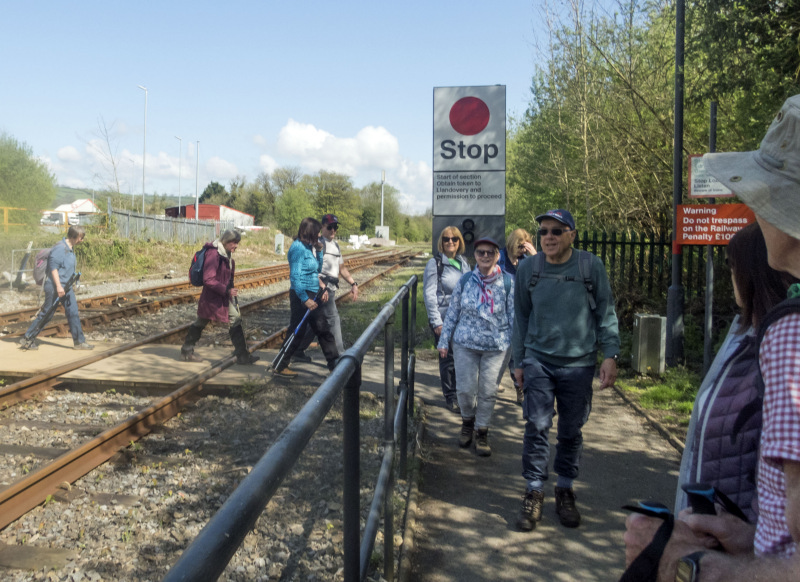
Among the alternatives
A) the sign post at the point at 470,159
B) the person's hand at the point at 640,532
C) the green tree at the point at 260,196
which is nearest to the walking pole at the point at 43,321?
the sign post at the point at 470,159

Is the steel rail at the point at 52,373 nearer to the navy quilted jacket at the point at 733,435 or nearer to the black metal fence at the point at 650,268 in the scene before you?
the black metal fence at the point at 650,268

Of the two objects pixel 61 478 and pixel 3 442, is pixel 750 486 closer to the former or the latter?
pixel 61 478

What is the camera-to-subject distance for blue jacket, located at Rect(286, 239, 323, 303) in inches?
320

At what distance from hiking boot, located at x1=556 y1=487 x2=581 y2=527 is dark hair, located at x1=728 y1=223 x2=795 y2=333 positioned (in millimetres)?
2894

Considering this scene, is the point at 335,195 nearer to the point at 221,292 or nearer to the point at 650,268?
the point at 650,268

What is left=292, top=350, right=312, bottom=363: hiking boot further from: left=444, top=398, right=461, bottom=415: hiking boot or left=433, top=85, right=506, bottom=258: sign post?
left=444, top=398, right=461, bottom=415: hiking boot

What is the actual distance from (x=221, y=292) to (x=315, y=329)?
142 centimetres

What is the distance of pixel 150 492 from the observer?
479 centimetres

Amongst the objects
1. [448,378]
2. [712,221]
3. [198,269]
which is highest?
[712,221]

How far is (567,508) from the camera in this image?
14.2 ft

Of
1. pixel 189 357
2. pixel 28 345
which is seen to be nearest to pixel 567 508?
pixel 189 357

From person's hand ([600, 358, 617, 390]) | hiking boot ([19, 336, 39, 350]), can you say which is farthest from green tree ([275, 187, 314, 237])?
person's hand ([600, 358, 617, 390])

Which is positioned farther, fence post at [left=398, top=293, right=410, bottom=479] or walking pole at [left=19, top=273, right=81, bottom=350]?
walking pole at [left=19, top=273, right=81, bottom=350]

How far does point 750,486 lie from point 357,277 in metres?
26.2
